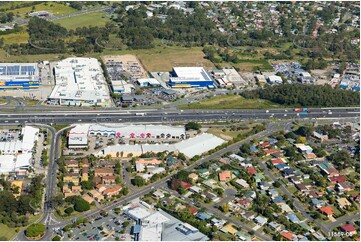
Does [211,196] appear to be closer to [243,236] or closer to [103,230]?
[243,236]

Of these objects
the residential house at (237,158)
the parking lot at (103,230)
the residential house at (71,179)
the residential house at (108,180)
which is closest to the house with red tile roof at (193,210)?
the parking lot at (103,230)

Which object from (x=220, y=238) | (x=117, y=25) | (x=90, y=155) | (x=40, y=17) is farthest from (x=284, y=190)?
(x=40, y=17)

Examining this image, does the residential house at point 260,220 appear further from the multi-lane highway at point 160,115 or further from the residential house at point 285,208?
the multi-lane highway at point 160,115


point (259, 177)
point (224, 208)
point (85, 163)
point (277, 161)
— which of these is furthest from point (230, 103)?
point (224, 208)

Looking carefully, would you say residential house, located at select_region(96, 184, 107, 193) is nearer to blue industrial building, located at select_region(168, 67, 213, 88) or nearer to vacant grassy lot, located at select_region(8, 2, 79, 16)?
blue industrial building, located at select_region(168, 67, 213, 88)

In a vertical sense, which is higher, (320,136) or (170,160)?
(320,136)

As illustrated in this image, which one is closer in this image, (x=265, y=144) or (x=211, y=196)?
(x=211, y=196)

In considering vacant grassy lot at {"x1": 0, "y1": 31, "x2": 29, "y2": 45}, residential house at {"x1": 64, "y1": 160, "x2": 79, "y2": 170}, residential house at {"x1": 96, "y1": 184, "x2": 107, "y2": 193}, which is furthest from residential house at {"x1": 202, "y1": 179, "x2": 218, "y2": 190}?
vacant grassy lot at {"x1": 0, "y1": 31, "x2": 29, "y2": 45}
